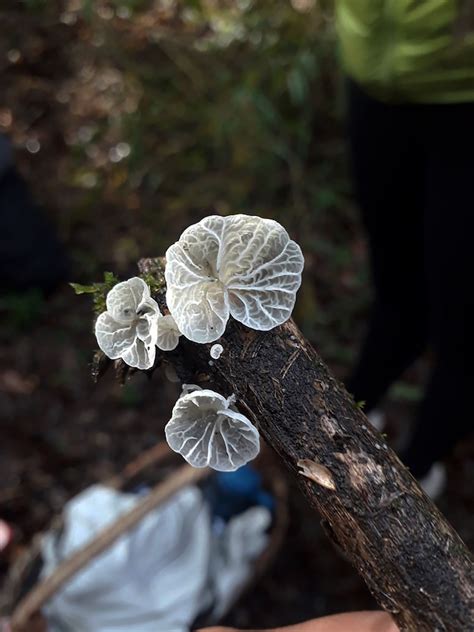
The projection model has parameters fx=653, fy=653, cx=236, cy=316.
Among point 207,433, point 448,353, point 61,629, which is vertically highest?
point 207,433

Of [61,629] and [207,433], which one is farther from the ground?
[207,433]

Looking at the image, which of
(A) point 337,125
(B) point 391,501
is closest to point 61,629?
(B) point 391,501

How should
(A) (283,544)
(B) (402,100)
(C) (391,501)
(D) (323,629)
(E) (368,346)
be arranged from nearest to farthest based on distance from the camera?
1. (C) (391,501)
2. (D) (323,629)
3. (B) (402,100)
4. (E) (368,346)
5. (A) (283,544)

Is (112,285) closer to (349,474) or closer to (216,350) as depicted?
(216,350)

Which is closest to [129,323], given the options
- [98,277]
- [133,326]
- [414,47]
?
[133,326]

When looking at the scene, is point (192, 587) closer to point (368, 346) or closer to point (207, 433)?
point (368, 346)

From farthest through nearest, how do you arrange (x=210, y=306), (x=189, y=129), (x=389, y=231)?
(x=189, y=129)
(x=389, y=231)
(x=210, y=306)

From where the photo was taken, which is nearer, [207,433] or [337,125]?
[207,433]
